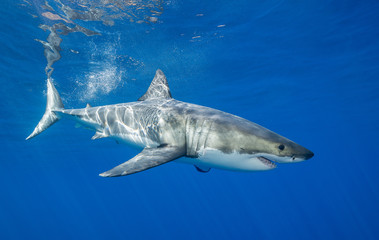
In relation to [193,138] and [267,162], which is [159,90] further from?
[267,162]

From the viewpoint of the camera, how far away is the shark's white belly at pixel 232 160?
3109 millimetres

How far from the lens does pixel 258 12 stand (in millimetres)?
10320

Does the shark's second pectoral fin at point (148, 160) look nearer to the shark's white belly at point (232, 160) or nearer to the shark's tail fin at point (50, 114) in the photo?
the shark's white belly at point (232, 160)

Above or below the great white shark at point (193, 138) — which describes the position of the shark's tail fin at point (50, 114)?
above

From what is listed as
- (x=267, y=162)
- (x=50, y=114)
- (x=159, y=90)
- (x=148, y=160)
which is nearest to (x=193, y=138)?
(x=148, y=160)

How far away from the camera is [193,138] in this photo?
3.66m

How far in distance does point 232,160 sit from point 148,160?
3.97 feet

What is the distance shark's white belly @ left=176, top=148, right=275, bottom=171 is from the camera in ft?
10.2

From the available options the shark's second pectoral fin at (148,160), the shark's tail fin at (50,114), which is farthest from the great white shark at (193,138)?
the shark's tail fin at (50,114)

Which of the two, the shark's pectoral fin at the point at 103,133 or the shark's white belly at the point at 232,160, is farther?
the shark's pectoral fin at the point at 103,133

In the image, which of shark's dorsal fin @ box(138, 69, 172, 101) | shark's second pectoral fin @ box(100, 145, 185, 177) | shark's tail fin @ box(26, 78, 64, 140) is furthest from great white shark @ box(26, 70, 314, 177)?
shark's tail fin @ box(26, 78, 64, 140)

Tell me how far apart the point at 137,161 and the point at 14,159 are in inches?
1527

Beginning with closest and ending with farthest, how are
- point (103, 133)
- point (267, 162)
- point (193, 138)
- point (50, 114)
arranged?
point (267, 162)
point (193, 138)
point (103, 133)
point (50, 114)

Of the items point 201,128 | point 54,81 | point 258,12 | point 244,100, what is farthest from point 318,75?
point 54,81
